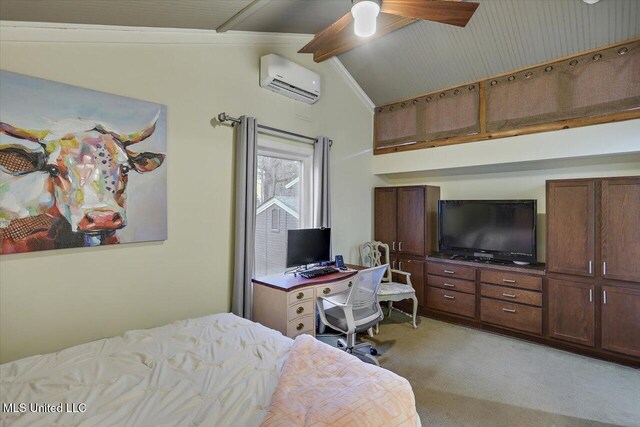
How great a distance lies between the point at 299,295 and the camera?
9.12ft

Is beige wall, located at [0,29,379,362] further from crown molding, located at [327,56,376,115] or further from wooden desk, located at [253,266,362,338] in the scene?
crown molding, located at [327,56,376,115]

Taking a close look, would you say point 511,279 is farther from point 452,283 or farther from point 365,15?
point 365,15

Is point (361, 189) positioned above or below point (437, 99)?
below

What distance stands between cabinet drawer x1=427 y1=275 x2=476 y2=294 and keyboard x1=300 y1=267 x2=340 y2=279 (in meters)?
1.47

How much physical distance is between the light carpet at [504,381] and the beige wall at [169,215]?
1.86 m

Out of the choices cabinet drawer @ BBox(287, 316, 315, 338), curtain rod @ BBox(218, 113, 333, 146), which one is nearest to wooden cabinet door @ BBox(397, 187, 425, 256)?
curtain rod @ BBox(218, 113, 333, 146)

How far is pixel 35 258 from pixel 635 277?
15.3 ft

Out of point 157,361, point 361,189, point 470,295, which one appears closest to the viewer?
point 157,361

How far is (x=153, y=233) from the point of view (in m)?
2.44

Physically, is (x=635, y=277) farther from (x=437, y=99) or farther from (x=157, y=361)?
(x=157, y=361)

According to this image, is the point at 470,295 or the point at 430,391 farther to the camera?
the point at 470,295

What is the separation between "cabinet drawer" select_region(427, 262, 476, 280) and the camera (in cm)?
375

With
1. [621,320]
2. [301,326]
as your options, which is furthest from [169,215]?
[621,320]

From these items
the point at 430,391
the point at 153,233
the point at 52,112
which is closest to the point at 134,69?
the point at 52,112
